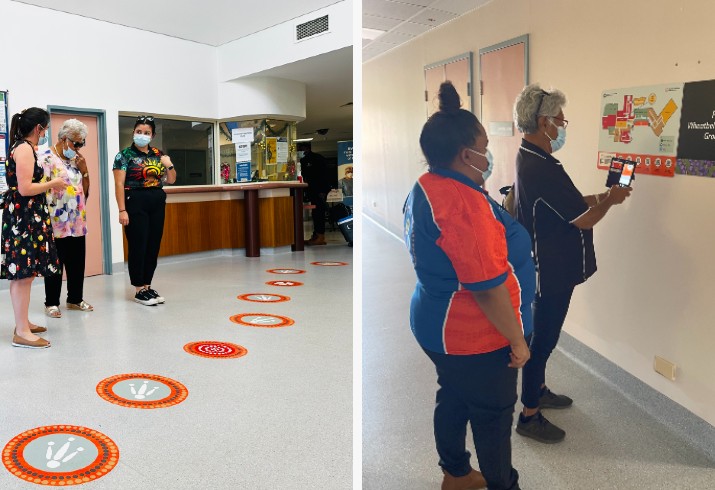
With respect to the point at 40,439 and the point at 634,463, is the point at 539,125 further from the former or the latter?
the point at 40,439

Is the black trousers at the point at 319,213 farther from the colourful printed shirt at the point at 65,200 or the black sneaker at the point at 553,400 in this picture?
the black sneaker at the point at 553,400

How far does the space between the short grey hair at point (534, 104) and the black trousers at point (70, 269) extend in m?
4.23

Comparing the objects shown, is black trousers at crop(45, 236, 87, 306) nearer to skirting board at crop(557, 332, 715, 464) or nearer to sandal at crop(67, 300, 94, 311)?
sandal at crop(67, 300, 94, 311)

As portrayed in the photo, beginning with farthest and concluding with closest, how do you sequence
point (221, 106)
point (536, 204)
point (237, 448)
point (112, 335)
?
point (221, 106), point (112, 335), point (237, 448), point (536, 204)

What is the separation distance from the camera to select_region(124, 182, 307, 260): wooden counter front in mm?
7922

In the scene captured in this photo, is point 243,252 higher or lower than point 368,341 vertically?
lower

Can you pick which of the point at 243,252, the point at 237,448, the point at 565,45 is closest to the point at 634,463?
the point at 565,45

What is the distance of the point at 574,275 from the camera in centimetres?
106

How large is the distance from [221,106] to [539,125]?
791 cm

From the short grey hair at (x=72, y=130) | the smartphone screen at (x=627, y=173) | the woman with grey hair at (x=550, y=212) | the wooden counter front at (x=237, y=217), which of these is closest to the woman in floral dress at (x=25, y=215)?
the short grey hair at (x=72, y=130)

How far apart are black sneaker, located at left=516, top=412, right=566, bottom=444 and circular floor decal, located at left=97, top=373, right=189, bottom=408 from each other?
2.21 metres

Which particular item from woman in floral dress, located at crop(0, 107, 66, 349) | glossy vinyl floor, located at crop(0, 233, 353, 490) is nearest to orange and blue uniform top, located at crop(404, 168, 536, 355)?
glossy vinyl floor, located at crop(0, 233, 353, 490)

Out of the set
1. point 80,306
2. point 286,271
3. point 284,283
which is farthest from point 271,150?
point 80,306

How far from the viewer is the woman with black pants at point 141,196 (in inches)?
187
